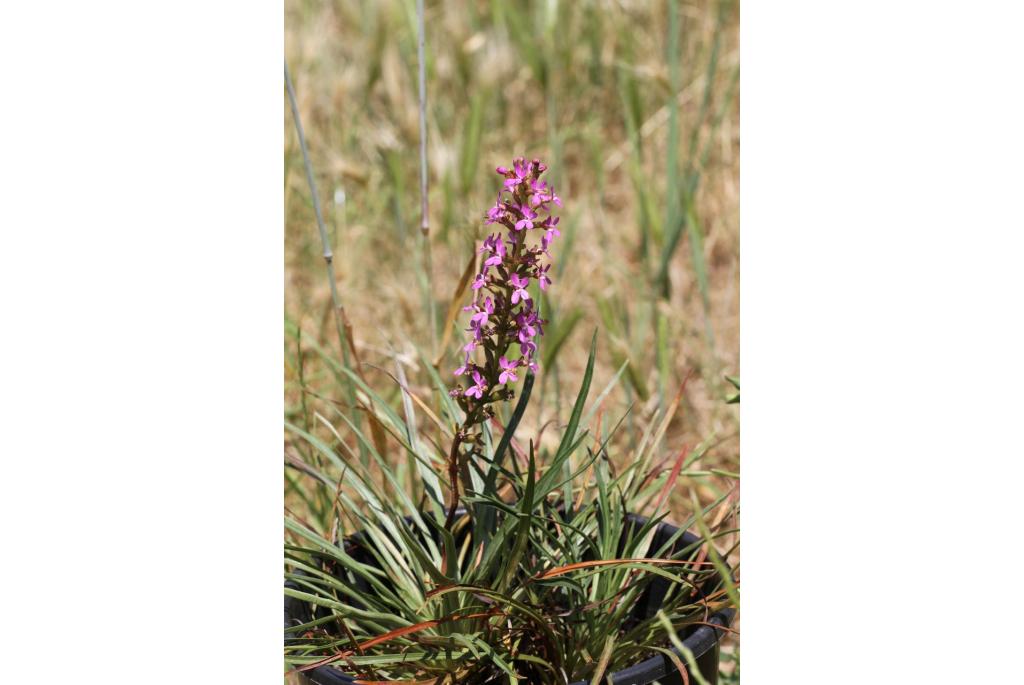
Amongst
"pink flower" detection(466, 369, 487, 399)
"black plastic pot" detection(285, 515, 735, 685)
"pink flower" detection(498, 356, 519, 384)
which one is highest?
"pink flower" detection(498, 356, 519, 384)

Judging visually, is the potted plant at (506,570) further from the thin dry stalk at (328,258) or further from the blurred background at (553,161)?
the blurred background at (553,161)

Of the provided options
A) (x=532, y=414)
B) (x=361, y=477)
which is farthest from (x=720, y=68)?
(x=361, y=477)

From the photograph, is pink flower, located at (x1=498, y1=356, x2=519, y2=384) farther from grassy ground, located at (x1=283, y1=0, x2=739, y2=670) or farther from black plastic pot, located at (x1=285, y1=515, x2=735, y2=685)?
grassy ground, located at (x1=283, y1=0, x2=739, y2=670)

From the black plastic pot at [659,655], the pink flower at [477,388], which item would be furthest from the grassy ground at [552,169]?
the pink flower at [477,388]

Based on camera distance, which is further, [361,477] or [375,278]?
[375,278]

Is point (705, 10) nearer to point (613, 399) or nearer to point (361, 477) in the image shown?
point (613, 399)

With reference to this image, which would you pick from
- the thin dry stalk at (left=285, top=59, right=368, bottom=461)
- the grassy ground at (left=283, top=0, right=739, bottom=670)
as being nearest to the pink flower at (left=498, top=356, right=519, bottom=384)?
the thin dry stalk at (left=285, top=59, right=368, bottom=461)
